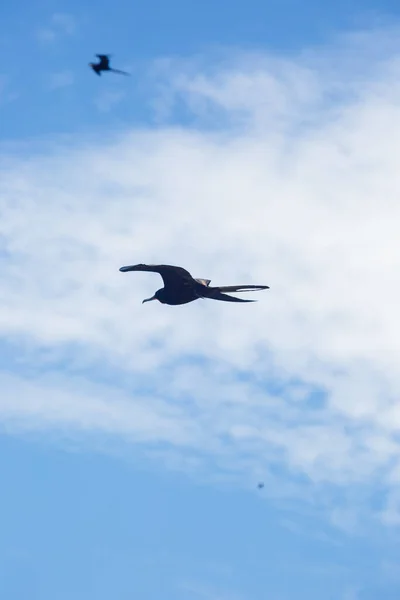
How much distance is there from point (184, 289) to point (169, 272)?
4.41 feet

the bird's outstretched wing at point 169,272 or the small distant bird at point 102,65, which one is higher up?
the small distant bird at point 102,65

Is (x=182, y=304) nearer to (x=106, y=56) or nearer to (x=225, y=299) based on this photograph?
(x=225, y=299)

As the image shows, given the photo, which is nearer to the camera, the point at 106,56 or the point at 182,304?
the point at 182,304

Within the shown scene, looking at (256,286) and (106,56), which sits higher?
(106,56)

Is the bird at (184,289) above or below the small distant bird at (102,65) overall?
below

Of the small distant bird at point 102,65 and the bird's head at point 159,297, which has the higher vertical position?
the small distant bird at point 102,65

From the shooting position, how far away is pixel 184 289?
37719 mm

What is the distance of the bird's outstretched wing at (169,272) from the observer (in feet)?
118

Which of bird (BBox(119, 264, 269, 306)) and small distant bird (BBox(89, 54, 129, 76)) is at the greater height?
small distant bird (BBox(89, 54, 129, 76))

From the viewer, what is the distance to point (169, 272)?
3666cm

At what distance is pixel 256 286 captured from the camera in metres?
36.8

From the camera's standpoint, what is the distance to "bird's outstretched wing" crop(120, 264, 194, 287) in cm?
3597

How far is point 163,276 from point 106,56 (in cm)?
1004

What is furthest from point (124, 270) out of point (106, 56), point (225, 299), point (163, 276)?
point (106, 56)
